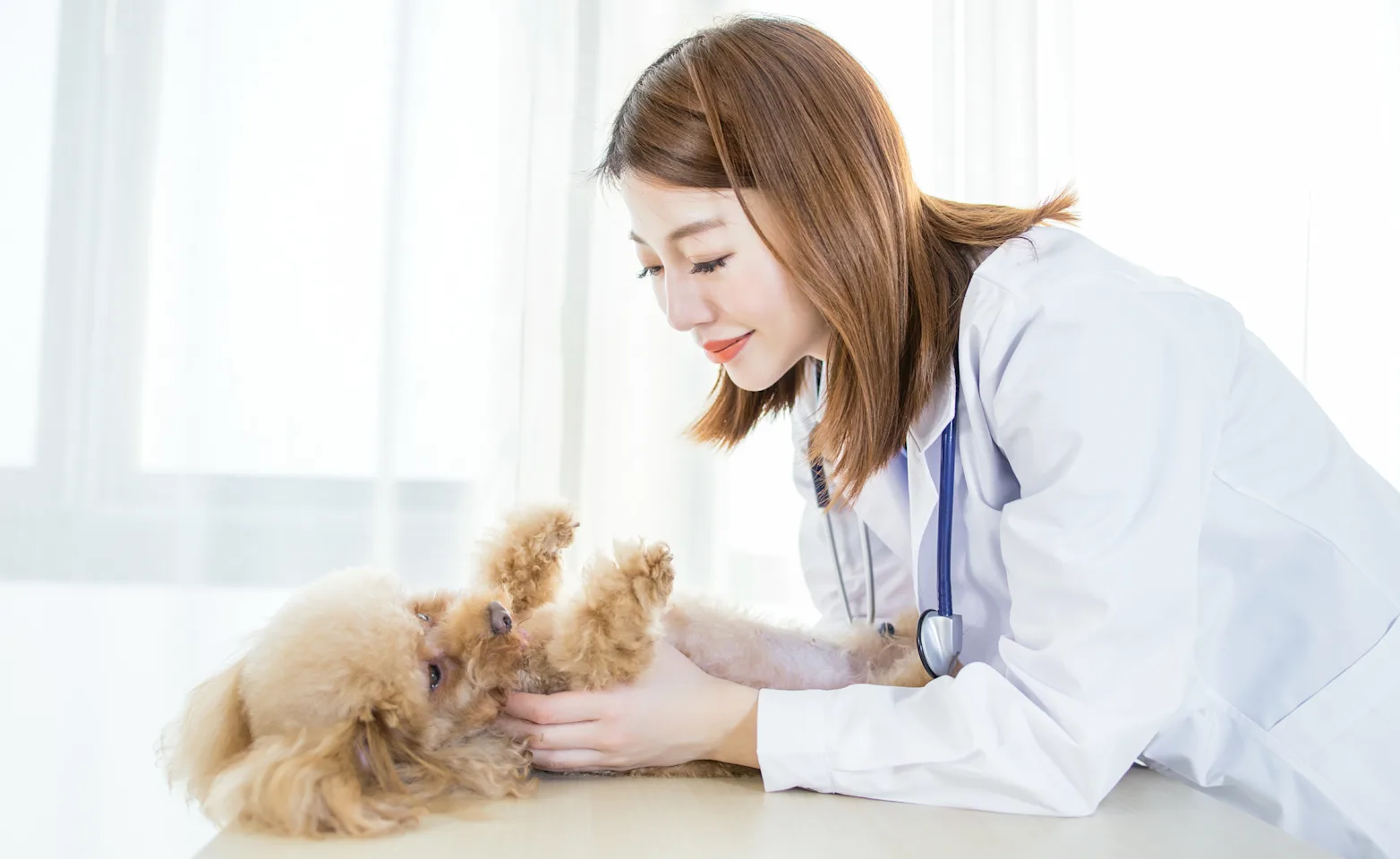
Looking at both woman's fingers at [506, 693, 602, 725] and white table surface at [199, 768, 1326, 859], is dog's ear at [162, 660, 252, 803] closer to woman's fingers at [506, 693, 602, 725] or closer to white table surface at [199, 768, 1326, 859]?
white table surface at [199, 768, 1326, 859]

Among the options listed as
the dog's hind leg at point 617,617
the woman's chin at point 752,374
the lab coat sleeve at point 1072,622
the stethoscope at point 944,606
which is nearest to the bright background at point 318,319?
the woman's chin at point 752,374

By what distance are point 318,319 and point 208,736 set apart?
140cm

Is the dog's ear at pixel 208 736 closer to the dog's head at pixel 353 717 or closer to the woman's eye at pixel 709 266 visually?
the dog's head at pixel 353 717

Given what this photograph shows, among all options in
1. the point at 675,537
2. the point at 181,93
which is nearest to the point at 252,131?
the point at 181,93

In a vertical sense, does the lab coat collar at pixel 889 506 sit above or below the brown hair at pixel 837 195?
below

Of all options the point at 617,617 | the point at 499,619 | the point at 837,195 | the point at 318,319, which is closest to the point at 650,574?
the point at 617,617

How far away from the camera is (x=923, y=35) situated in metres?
2.23

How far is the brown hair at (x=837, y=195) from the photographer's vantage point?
41.9 inches

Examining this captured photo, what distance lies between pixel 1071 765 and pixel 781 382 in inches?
31.5

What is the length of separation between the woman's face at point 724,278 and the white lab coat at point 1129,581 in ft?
0.70

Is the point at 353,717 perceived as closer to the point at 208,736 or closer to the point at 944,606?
the point at 208,736

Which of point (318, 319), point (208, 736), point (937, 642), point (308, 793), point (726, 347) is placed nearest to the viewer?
point (308, 793)

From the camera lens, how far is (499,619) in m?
0.91

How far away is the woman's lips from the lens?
119 centimetres
